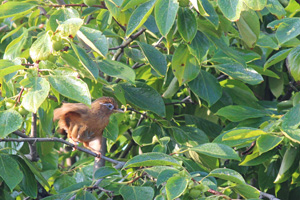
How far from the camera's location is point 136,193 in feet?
8.77

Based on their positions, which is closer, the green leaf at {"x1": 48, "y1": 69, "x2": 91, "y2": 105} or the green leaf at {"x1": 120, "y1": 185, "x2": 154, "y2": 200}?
the green leaf at {"x1": 48, "y1": 69, "x2": 91, "y2": 105}

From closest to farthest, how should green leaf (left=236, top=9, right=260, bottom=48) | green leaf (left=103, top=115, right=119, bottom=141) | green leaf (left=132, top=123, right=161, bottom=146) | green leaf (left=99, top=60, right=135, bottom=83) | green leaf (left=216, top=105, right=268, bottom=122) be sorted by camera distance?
green leaf (left=99, top=60, right=135, bottom=83) → green leaf (left=236, top=9, right=260, bottom=48) → green leaf (left=216, top=105, right=268, bottom=122) → green leaf (left=132, top=123, right=161, bottom=146) → green leaf (left=103, top=115, right=119, bottom=141)

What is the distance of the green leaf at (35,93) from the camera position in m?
2.24

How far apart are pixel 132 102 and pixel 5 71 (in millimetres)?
1592

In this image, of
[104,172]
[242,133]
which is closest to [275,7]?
[242,133]

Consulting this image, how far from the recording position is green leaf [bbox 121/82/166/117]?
384cm

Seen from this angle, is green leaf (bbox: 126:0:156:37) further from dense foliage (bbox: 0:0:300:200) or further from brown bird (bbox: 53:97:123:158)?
brown bird (bbox: 53:97:123:158)

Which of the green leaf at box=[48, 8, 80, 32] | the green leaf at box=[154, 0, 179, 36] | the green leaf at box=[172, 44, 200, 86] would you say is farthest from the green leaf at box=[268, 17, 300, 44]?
the green leaf at box=[48, 8, 80, 32]

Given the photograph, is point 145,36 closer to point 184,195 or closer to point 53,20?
point 53,20

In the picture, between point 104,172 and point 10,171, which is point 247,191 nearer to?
point 104,172

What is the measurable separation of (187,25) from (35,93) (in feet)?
3.93

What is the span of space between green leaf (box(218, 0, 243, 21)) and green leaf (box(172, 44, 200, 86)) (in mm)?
894

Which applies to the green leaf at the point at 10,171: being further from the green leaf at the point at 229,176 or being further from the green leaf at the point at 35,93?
the green leaf at the point at 229,176

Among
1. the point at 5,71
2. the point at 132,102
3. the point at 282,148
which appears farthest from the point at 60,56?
the point at 282,148
